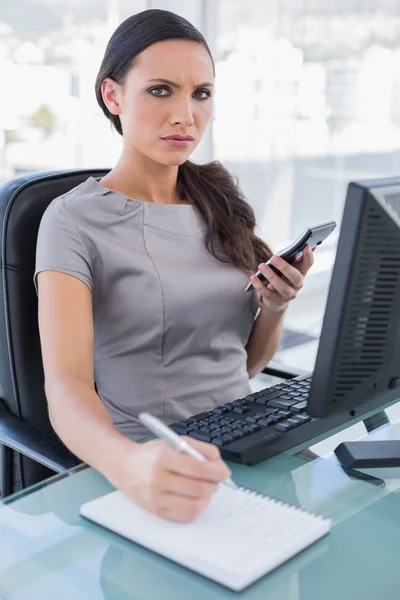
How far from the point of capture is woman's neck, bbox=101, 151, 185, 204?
64.2 inches

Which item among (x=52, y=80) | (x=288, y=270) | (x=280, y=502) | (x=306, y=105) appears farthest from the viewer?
(x=306, y=105)

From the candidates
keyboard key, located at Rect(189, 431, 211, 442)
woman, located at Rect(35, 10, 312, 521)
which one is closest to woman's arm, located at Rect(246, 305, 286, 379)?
woman, located at Rect(35, 10, 312, 521)

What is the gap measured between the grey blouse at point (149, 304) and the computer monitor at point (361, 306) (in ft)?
1.68

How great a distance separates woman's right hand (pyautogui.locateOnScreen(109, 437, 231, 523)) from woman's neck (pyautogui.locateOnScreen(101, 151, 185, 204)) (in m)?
0.82

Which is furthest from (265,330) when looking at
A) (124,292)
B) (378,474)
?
A: (378,474)

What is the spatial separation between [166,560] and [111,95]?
1036 millimetres

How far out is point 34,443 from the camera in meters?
1.45

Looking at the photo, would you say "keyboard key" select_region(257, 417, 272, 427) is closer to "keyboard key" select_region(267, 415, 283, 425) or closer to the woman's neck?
"keyboard key" select_region(267, 415, 283, 425)

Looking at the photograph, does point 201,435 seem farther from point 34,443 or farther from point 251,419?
point 34,443

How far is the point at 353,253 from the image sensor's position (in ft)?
3.09

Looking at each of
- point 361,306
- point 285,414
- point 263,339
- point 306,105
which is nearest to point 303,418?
point 285,414

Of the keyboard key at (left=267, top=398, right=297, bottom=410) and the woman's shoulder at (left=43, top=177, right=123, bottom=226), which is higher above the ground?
the woman's shoulder at (left=43, top=177, right=123, bottom=226)

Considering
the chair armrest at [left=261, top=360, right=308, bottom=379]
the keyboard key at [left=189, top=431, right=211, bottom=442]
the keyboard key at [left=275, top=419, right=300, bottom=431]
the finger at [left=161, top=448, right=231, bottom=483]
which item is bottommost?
the chair armrest at [left=261, top=360, right=308, bottom=379]

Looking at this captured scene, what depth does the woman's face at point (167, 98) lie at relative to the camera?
1.52m
